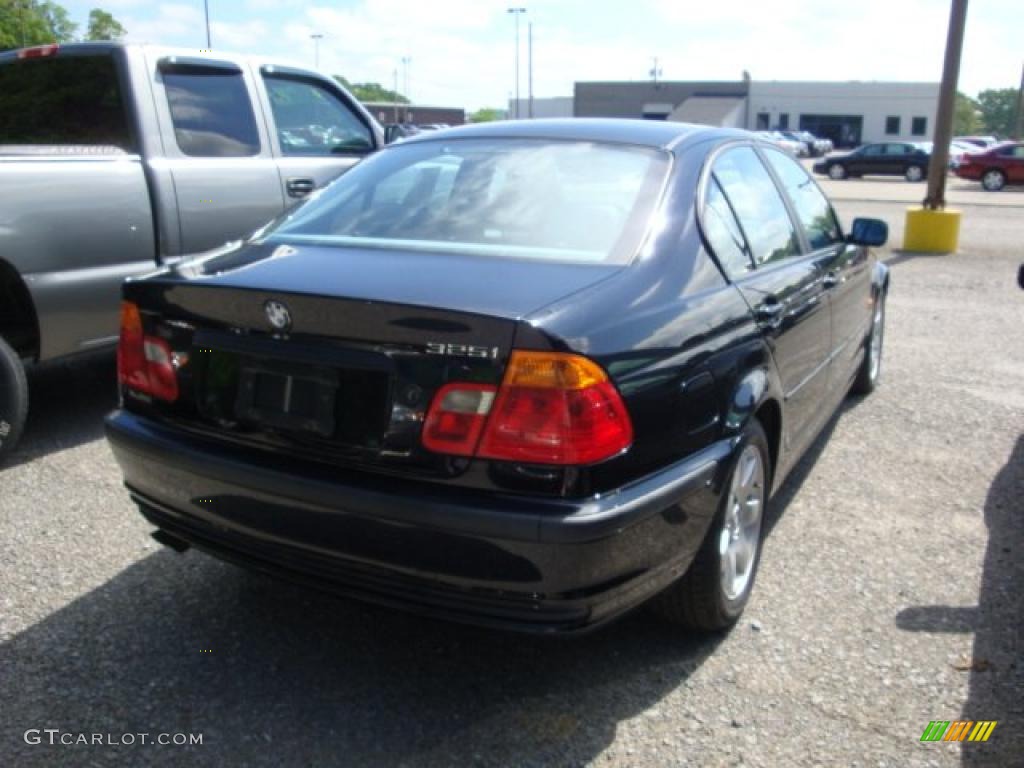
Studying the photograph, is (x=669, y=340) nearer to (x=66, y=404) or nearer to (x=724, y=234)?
(x=724, y=234)

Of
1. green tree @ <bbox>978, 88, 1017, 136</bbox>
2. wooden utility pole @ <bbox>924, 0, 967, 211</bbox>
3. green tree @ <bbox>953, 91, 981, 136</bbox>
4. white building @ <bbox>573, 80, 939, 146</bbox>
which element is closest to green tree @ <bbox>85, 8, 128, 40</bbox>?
white building @ <bbox>573, 80, 939, 146</bbox>

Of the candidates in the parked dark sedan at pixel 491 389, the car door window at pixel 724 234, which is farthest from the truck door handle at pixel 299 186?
the car door window at pixel 724 234

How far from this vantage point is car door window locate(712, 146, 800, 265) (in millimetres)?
3408

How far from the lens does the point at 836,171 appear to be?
38.4 meters

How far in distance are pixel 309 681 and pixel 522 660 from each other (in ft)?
2.13

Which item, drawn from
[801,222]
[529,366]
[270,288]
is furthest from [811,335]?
[270,288]

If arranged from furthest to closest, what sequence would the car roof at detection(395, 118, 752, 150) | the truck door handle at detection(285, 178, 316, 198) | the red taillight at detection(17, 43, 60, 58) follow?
the truck door handle at detection(285, 178, 316, 198)
the red taillight at detection(17, 43, 60, 58)
the car roof at detection(395, 118, 752, 150)

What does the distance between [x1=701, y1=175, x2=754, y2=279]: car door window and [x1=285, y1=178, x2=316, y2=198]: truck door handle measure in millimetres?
2948

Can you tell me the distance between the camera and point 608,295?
251cm

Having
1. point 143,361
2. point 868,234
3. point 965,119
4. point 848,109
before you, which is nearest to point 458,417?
point 143,361

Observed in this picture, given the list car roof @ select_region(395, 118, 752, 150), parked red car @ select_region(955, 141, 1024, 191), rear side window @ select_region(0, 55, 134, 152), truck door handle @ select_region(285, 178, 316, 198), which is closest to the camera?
car roof @ select_region(395, 118, 752, 150)

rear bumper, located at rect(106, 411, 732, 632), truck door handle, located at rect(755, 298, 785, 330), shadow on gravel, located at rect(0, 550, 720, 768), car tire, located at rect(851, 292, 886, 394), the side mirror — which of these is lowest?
shadow on gravel, located at rect(0, 550, 720, 768)

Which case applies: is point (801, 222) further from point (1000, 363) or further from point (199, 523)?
point (1000, 363)

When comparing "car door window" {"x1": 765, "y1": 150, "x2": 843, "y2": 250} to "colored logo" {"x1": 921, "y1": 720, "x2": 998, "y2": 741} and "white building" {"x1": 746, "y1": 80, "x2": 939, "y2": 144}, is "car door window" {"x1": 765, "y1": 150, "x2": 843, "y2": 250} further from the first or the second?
"white building" {"x1": 746, "y1": 80, "x2": 939, "y2": 144}
